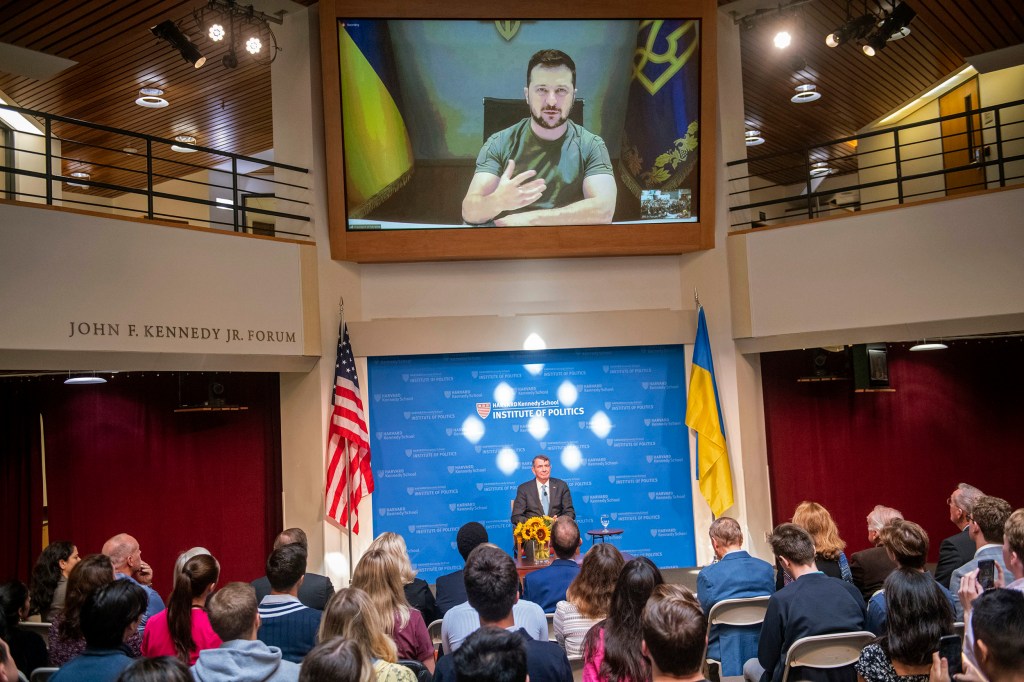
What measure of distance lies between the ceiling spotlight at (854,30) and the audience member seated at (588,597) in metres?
6.01

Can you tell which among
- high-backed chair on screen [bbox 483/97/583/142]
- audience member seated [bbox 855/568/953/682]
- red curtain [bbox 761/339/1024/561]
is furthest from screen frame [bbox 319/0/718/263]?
audience member seated [bbox 855/568/953/682]

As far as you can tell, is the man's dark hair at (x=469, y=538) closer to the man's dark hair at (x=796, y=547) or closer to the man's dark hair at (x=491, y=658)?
the man's dark hair at (x=796, y=547)

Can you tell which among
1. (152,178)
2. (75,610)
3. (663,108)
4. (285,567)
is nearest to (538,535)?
(285,567)

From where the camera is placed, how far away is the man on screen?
8617mm

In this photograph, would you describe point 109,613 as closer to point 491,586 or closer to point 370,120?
point 491,586

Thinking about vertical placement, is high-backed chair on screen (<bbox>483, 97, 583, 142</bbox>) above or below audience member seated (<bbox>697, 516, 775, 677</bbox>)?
above

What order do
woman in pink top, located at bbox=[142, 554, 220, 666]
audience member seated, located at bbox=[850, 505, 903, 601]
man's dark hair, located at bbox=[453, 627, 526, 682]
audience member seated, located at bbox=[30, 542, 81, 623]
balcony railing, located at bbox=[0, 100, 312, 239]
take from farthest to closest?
balcony railing, located at bbox=[0, 100, 312, 239]
audience member seated, located at bbox=[850, 505, 903, 601]
audience member seated, located at bbox=[30, 542, 81, 623]
woman in pink top, located at bbox=[142, 554, 220, 666]
man's dark hair, located at bbox=[453, 627, 526, 682]

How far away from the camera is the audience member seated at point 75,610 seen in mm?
4328

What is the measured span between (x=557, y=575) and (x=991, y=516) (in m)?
2.32

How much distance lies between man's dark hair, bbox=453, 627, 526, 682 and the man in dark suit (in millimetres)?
5539

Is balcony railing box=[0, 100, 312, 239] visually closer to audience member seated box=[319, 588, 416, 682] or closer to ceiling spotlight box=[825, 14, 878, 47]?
audience member seated box=[319, 588, 416, 682]

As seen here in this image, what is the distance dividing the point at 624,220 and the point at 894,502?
4545mm

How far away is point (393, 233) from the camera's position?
339 inches

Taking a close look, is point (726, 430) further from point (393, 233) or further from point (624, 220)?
point (393, 233)
